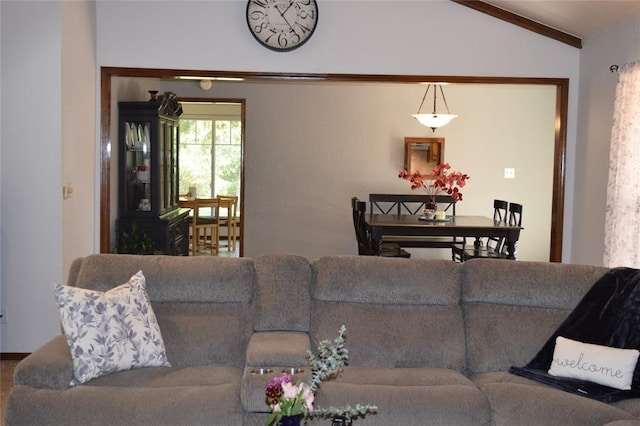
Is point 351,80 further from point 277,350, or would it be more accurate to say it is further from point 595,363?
point 595,363

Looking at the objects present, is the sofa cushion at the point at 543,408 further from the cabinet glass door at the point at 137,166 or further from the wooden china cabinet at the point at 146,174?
the cabinet glass door at the point at 137,166

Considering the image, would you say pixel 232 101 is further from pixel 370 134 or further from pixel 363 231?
pixel 363 231

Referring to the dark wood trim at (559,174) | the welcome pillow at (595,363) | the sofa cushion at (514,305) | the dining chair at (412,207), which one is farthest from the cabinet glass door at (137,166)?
the welcome pillow at (595,363)

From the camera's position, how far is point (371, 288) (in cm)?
364

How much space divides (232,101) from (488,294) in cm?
561

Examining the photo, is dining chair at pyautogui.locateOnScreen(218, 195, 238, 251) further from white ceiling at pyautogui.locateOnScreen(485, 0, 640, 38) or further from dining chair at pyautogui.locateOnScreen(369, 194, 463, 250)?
white ceiling at pyautogui.locateOnScreen(485, 0, 640, 38)

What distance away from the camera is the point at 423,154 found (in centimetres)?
852

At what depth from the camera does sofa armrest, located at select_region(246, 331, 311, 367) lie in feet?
10.5

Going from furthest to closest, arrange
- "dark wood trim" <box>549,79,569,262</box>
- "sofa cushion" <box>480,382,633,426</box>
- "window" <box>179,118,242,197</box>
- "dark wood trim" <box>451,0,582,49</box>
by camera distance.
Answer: "window" <box>179,118,242,197</box>
"dark wood trim" <box>549,79,569,262</box>
"dark wood trim" <box>451,0,582,49</box>
"sofa cushion" <box>480,382,633,426</box>

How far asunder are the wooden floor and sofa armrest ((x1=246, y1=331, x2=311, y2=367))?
1617mm

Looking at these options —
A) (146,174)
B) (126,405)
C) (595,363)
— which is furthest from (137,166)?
(595,363)

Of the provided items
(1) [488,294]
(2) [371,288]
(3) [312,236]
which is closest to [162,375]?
(2) [371,288]

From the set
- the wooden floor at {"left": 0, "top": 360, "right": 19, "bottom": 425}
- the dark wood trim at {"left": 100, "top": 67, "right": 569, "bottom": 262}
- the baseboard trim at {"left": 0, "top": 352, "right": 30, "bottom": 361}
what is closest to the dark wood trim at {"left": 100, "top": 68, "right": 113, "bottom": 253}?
the dark wood trim at {"left": 100, "top": 67, "right": 569, "bottom": 262}

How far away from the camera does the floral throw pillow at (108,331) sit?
309 centimetres
